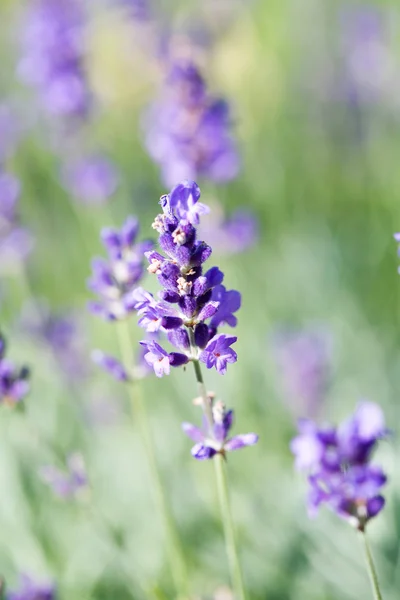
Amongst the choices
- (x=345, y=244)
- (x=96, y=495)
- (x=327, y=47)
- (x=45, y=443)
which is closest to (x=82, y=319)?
(x=96, y=495)

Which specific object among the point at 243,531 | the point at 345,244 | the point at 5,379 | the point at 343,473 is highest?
the point at 345,244

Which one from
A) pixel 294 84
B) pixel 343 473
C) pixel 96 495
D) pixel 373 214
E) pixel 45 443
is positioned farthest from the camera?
pixel 294 84

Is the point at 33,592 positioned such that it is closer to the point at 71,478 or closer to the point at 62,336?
the point at 71,478

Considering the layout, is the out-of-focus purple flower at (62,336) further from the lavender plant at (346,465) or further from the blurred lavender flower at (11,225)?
the lavender plant at (346,465)

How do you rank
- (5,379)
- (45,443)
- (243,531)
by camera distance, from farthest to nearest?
(243,531)
(45,443)
(5,379)

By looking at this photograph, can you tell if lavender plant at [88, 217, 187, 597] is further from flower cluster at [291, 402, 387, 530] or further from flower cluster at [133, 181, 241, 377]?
flower cluster at [291, 402, 387, 530]

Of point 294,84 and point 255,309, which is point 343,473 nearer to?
point 255,309

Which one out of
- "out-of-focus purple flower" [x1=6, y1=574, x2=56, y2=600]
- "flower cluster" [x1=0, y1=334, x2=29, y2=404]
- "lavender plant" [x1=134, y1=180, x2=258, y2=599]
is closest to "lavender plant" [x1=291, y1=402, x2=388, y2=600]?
"lavender plant" [x1=134, y1=180, x2=258, y2=599]

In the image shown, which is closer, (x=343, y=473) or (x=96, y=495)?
(x=343, y=473)
